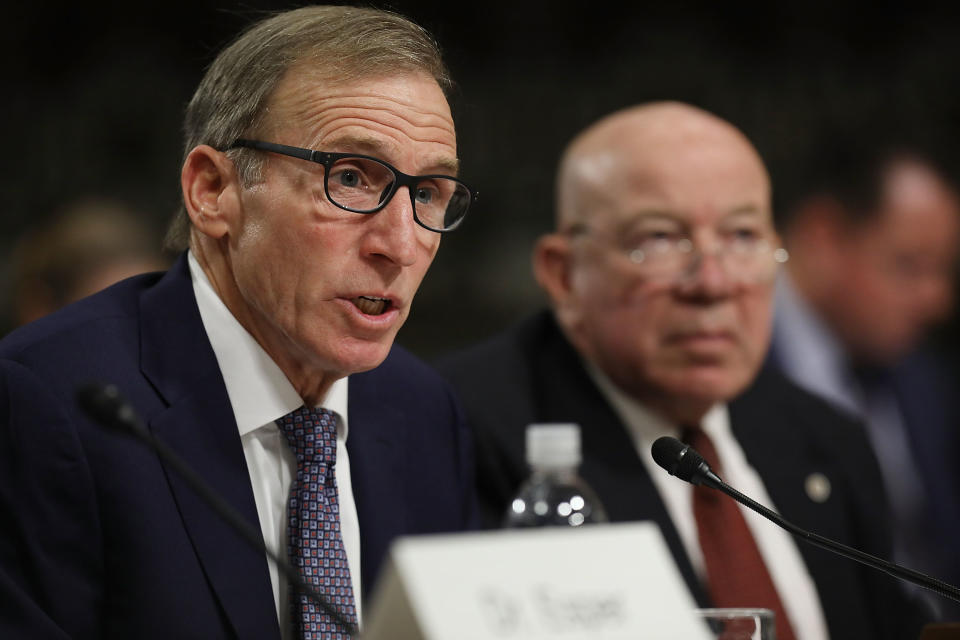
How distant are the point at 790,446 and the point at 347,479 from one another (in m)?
1.04

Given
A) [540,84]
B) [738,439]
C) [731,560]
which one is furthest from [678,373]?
[540,84]

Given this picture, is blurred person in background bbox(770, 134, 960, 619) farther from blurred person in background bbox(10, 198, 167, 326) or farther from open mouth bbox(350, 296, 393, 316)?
open mouth bbox(350, 296, 393, 316)

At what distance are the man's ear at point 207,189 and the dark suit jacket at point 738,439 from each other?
2.32ft

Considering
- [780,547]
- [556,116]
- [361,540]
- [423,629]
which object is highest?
[556,116]

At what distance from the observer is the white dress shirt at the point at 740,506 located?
6.73ft

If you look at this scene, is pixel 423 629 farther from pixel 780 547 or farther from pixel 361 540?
pixel 780 547

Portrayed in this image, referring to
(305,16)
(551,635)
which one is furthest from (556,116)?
(551,635)

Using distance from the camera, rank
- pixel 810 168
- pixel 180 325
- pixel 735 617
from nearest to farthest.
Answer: pixel 735 617
pixel 180 325
pixel 810 168

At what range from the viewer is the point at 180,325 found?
150 cm

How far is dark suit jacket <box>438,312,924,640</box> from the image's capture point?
205cm

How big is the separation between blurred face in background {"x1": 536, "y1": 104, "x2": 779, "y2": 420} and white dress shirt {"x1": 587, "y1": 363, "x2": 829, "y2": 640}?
0.11 ft

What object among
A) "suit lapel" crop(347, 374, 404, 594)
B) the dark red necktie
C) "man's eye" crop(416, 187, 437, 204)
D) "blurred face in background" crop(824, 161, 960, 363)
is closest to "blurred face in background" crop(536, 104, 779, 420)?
the dark red necktie

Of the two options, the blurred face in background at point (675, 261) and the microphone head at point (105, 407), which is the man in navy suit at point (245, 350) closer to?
the microphone head at point (105, 407)

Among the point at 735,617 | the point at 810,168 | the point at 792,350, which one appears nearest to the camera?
the point at 735,617
